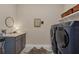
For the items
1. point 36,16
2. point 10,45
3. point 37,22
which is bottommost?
point 10,45

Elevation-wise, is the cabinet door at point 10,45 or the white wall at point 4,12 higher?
the white wall at point 4,12

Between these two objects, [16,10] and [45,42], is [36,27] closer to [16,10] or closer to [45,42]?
[45,42]

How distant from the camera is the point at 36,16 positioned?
549cm

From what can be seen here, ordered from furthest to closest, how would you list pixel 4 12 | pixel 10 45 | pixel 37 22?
pixel 37 22 < pixel 4 12 < pixel 10 45

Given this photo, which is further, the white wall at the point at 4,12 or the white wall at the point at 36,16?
the white wall at the point at 36,16

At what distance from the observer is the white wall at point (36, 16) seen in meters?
5.34

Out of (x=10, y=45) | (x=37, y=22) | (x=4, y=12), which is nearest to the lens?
(x=10, y=45)

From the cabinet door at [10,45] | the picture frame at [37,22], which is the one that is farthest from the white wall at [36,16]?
the cabinet door at [10,45]

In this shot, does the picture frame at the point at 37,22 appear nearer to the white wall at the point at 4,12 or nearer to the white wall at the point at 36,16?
the white wall at the point at 36,16

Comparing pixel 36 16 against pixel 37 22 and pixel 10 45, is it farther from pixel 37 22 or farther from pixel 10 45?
pixel 10 45

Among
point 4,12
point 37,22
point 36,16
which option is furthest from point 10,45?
point 36,16

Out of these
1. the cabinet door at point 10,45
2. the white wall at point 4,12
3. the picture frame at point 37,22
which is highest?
the white wall at point 4,12

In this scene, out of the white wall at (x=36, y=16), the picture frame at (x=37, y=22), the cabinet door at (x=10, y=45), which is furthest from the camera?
the picture frame at (x=37, y=22)
